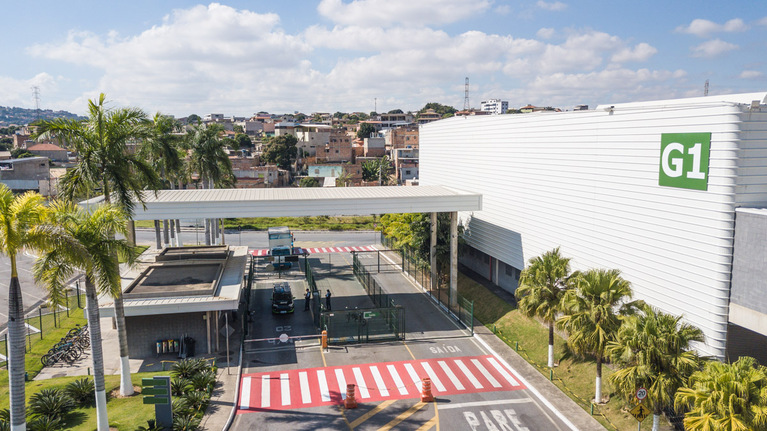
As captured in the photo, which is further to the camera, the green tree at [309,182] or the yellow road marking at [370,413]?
the green tree at [309,182]

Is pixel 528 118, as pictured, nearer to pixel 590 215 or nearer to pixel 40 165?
pixel 590 215

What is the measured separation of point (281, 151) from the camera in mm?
119625

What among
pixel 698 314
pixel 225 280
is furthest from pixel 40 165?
pixel 698 314

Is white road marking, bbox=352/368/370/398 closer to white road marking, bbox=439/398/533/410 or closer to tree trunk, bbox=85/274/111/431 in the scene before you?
white road marking, bbox=439/398/533/410

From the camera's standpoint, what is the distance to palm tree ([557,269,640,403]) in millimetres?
21266

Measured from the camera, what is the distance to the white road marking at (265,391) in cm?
2328

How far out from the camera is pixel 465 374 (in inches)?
1043

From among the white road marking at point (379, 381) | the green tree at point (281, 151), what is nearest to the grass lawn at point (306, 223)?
the green tree at point (281, 151)

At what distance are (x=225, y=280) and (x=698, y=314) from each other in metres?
24.9

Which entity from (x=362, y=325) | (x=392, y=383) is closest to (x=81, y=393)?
(x=392, y=383)

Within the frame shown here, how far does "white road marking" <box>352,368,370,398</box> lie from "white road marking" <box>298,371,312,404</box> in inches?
91.2

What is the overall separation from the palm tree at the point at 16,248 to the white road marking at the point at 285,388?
993cm

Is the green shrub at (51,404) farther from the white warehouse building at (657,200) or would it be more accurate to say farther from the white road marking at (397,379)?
the white warehouse building at (657,200)

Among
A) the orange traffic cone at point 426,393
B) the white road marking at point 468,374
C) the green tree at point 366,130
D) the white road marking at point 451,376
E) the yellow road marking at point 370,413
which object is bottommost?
the white road marking at point 468,374
